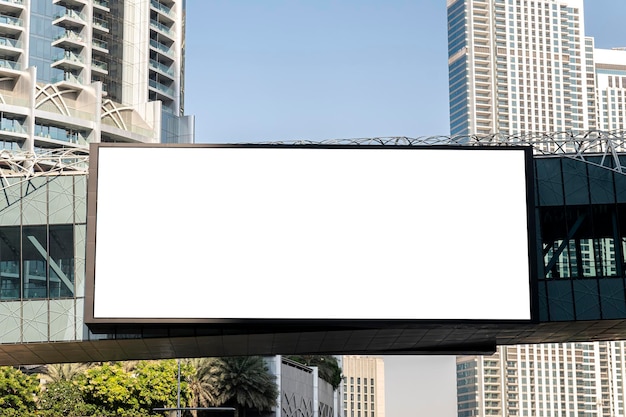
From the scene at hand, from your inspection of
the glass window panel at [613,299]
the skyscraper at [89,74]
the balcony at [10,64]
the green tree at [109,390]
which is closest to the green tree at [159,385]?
the green tree at [109,390]

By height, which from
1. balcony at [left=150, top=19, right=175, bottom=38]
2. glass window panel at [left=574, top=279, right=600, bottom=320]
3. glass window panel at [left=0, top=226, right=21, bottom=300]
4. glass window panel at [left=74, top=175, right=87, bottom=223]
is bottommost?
glass window panel at [left=574, top=279, right=600, bottom=320]

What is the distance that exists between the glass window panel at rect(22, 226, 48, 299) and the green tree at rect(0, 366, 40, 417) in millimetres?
26298

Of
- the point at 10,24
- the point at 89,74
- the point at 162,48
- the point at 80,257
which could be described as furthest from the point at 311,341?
the point at 162,48

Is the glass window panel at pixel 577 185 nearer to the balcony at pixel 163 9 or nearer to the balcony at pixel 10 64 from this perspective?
the balcony at pixel 10 64

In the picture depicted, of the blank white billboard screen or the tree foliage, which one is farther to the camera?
the tree foliage

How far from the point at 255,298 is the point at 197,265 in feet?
10.6

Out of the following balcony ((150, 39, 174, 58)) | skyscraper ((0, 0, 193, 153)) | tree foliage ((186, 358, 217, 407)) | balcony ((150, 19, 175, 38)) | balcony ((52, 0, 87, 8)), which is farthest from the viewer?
balcony ((150, 19, 175, 38))

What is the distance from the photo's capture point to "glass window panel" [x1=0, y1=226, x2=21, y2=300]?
176 ft

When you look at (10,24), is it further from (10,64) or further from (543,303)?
(543,303)

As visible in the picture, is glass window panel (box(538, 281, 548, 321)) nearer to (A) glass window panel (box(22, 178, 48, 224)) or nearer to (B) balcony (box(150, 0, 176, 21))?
(A) glass window panel (box(22, 178, 48, 224))

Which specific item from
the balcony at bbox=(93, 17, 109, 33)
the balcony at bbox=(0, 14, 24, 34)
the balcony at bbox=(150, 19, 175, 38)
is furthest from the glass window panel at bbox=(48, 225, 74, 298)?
the balcony at bbox=(150, 19, 175, 38)

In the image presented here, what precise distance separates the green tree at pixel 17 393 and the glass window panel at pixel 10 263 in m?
25.8

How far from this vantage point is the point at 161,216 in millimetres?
50062

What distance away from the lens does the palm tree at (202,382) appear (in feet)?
290
